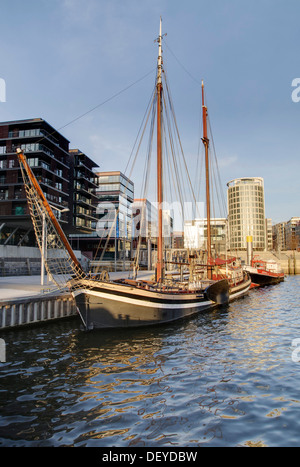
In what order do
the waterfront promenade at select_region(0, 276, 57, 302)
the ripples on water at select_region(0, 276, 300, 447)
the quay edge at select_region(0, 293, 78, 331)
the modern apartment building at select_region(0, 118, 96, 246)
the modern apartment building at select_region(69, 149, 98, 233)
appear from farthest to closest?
1. the modern apartment building at select_region(69, 149, 98, 233)
2. the modern apartment building at select_region(0, 118, 96, 246)
3. the waterfront promenade at select_region(0, 276, 57, 302)
4. the quay edge at select_region(0, 293, 78, 331)
5. the ripples on water at select_region(0, 276, 300, 447)

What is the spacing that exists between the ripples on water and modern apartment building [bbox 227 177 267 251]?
506 ft

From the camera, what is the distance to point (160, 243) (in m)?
19.6

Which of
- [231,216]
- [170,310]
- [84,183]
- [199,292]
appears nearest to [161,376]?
[170,310]

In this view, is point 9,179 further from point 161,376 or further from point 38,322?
point 161,376

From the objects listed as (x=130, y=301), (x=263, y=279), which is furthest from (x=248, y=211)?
(x=130, y=301)

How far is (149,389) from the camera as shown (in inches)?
333

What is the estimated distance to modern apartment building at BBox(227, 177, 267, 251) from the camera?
162 metres

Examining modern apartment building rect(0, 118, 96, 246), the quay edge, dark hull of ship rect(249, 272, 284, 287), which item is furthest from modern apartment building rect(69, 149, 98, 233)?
the quay edge

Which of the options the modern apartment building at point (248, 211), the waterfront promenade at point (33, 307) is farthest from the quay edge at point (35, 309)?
the modern apartment building at point (248, 211)

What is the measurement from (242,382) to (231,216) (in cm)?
16691

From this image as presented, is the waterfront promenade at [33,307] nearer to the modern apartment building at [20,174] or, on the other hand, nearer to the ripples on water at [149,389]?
the ripples on water at [149,389]

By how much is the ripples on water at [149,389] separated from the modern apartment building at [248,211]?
506 ft

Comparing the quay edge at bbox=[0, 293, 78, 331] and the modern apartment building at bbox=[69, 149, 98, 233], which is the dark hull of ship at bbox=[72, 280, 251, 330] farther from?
the modern apartment building at bbox=[69, 149, 98, 233]

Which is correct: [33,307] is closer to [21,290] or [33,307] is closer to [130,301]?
[21,290]
